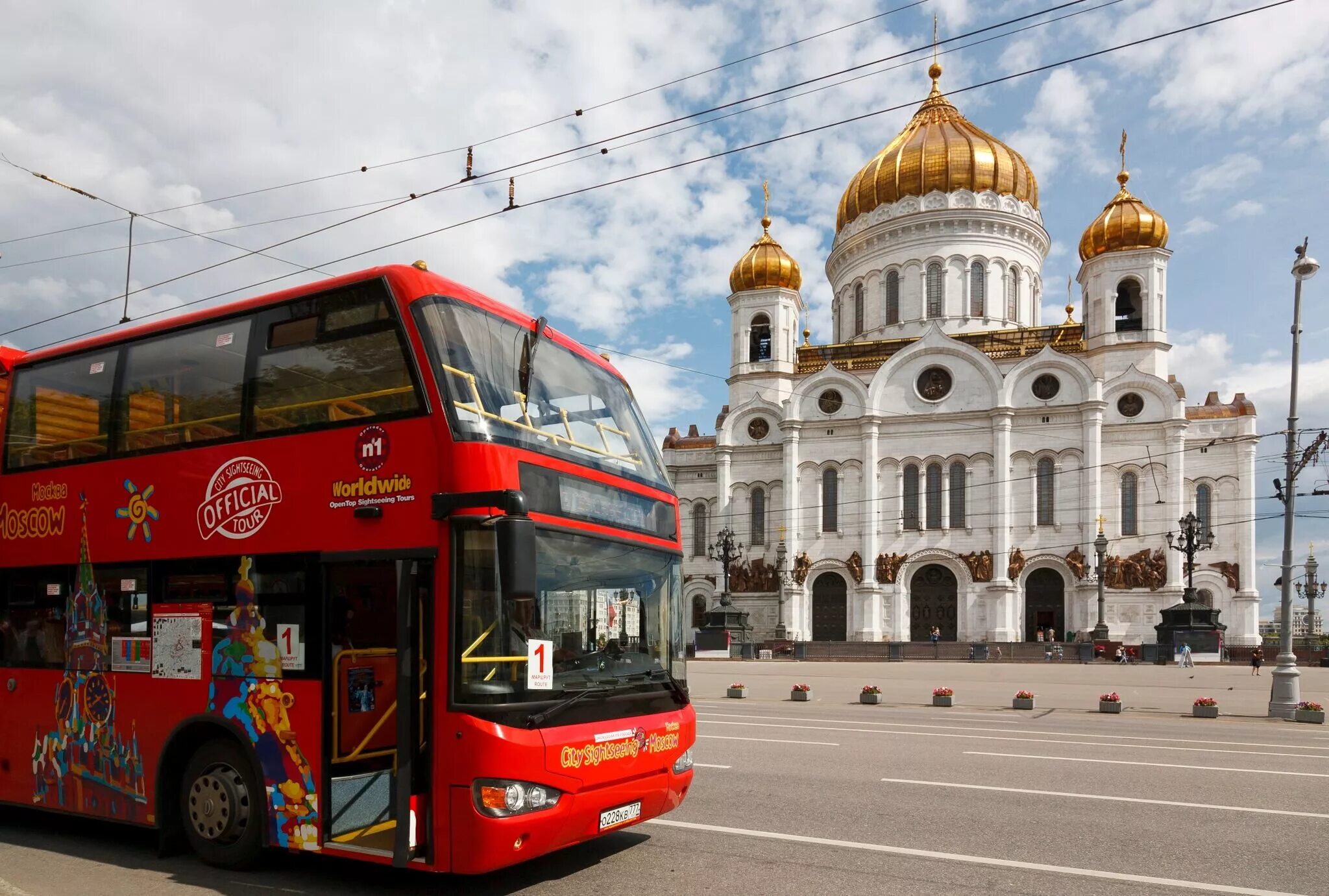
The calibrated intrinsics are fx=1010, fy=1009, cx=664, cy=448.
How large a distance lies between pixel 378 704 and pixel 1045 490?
44363 mm

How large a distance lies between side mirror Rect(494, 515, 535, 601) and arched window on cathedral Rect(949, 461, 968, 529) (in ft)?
145

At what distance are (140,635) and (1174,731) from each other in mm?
14581

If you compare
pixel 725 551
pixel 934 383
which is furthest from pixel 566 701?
pixel 934 383

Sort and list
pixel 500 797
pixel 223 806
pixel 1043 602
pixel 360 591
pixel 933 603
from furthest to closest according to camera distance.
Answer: pixel 933 603 → pixel 1043 602 → pixel 223 806 → pixel 360 591 → pixel 500 797

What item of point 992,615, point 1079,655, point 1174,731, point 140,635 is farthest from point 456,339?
point 992,615

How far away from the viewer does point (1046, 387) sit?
155 feet

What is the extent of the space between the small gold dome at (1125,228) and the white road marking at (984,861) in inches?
1856

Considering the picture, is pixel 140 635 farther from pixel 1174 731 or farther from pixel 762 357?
pixel 762 357

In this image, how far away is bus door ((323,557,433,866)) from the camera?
5508 millimetres

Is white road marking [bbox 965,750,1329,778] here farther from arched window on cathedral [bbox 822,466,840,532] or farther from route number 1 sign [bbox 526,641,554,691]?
arched window on cathedral [bbox 822,466,840,532]

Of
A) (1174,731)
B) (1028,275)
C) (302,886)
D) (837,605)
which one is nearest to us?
(302,886)

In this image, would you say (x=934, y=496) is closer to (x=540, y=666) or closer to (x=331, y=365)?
(x=331, y=365)

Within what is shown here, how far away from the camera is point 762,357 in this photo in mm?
54969

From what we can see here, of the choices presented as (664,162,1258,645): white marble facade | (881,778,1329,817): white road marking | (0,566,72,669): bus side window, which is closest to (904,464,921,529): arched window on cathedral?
(664,162,1258,645): white marble facade
